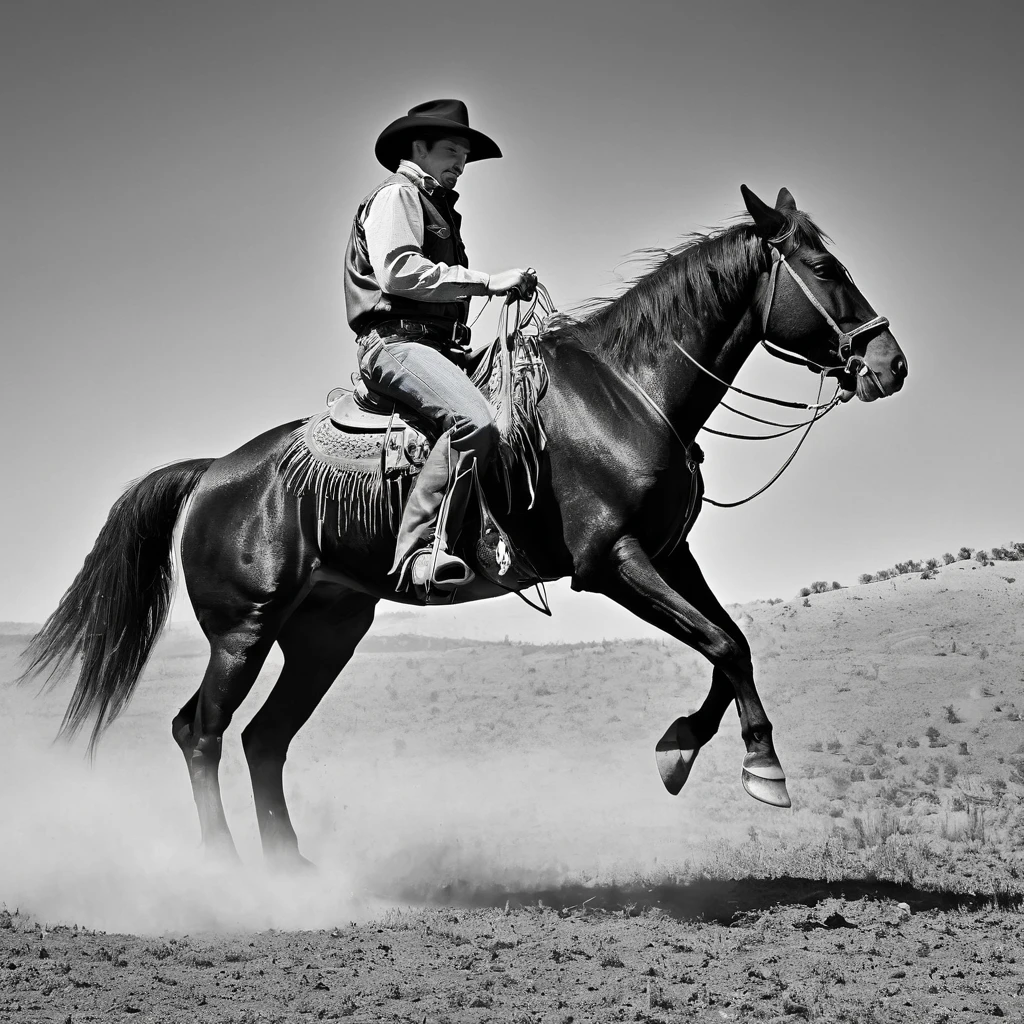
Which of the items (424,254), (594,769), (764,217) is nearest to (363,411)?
(424,254)

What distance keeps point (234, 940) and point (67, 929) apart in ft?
3.02

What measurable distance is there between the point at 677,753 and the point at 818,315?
2.49 metres

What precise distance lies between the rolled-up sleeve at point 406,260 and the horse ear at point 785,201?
178 cm

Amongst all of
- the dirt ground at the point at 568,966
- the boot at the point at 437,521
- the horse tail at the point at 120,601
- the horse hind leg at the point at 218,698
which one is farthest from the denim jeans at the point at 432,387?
the dirt ground at the point at 568,966

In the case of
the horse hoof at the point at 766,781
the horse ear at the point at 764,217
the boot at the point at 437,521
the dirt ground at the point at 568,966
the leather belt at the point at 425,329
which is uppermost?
the horse ear at the point at 764,217

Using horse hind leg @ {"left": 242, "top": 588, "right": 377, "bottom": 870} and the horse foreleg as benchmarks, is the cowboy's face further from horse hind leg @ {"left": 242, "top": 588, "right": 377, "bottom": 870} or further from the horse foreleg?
horse hind leg @ {"left": 242, "top": 588, "right": 377, "bottom": 870}

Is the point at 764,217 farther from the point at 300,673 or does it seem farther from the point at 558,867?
the point at 558,867

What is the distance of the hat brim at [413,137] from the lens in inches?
246

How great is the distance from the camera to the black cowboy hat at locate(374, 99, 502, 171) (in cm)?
626

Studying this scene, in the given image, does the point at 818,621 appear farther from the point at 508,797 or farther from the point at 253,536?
the point at 253,536

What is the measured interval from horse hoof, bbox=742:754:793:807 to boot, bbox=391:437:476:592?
182 cm

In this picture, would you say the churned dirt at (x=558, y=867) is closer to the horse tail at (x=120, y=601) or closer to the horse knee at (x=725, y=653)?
the horse tail at (x=120, y=601)

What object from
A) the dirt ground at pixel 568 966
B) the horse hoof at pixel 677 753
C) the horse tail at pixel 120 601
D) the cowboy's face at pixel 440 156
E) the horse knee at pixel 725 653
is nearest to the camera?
the dirt ground at pixel 568 966

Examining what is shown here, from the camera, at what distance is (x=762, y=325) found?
19.3 ft
